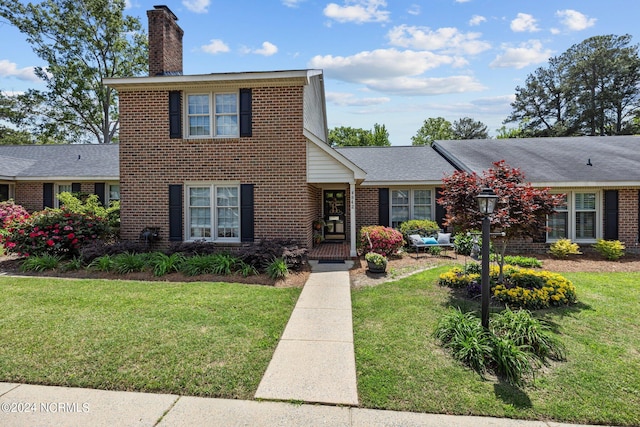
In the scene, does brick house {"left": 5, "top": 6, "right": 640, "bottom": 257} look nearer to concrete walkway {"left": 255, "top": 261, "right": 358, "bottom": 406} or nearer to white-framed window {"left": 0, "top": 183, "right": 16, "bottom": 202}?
concrete walkway {"left": 255, "top": 261, "right": 358, "bottom": 406}

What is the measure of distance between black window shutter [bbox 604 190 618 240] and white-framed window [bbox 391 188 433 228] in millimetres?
5737

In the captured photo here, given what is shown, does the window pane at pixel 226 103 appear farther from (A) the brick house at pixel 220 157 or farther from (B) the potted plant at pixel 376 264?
(B) the potted plant at pixel 376 264

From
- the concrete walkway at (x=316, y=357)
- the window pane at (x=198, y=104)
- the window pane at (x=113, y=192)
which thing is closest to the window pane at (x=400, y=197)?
the concrete walkway at (x=316, y=357)

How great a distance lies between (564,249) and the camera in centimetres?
1070

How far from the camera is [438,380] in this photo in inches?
142

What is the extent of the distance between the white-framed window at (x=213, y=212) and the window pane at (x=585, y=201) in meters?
11.7

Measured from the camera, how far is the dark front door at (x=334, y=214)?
13734mm

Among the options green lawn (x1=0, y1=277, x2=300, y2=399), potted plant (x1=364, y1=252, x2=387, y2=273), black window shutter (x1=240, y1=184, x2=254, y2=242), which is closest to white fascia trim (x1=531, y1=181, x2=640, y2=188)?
potted plant (x1=364, y1=252, x2=387, y2=273)

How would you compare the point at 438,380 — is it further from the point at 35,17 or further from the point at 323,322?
the point at 35,17

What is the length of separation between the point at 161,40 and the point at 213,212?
5.71 metres

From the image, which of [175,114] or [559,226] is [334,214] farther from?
[559,226]

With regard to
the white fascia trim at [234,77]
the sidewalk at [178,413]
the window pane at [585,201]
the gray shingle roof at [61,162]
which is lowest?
the sidewalk at [178,413]

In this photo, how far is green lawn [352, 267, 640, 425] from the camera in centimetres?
319

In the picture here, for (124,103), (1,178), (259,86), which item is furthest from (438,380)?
(1,178)
